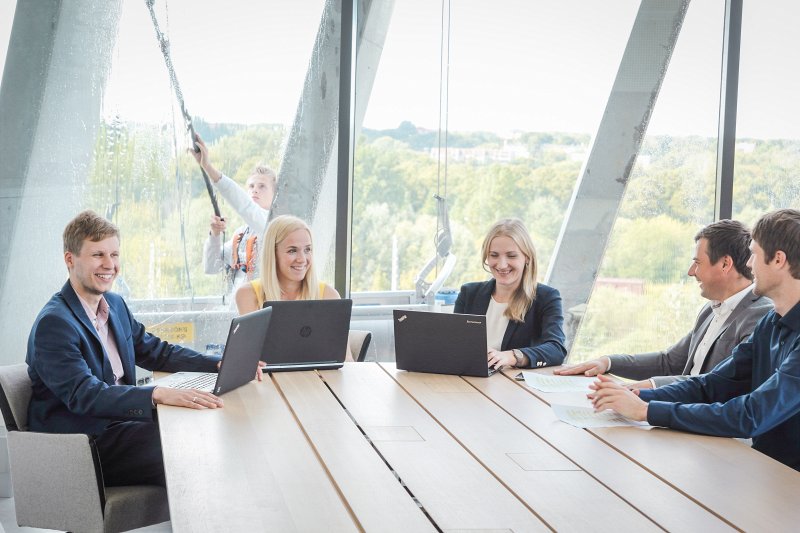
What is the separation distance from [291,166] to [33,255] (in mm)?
1424

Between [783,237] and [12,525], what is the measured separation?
3.27m

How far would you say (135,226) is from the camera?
480 cm

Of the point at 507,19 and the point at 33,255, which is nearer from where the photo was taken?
the point at 33,255

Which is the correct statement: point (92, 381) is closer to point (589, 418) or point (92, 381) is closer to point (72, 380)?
point (72, 380)

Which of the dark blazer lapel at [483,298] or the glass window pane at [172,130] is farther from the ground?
the glass window pane at [172,130]

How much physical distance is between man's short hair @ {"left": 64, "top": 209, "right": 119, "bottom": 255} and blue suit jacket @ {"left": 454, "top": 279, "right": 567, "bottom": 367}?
1604mm

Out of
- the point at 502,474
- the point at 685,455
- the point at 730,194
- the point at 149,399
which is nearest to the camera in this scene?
the point at 502,474

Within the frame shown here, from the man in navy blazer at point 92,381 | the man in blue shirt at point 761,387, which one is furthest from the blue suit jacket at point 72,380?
the man in blue shirt at point 761,387

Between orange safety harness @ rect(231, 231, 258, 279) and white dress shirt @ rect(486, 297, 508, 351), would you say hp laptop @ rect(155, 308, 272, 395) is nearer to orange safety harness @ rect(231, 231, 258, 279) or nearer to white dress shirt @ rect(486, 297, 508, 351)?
white dress shirt @ rect(486, 297, 508, 351)

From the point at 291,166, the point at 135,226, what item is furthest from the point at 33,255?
the point at 291,166

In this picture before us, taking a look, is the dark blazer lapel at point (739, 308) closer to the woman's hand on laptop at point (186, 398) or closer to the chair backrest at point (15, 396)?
the woman's hand on laptop at point (186, 398)

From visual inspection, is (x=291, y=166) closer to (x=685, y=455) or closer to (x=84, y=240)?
(x=84, y=240)

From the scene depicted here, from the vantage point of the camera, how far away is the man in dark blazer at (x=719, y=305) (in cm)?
333

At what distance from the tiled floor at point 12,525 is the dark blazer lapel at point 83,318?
0.93 meters
